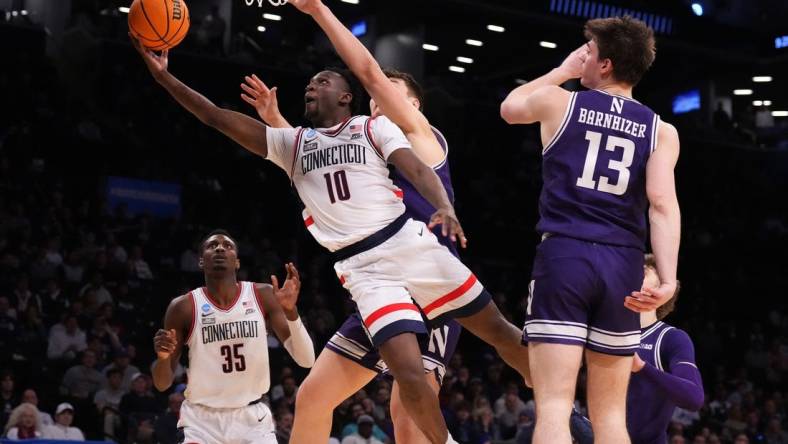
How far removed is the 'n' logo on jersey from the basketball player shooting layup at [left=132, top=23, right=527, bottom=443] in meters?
0.98

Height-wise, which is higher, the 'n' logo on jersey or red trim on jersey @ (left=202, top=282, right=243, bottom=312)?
the 'n' logo on jersey

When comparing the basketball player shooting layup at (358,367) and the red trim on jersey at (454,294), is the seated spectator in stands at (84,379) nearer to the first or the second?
the basketball player shooting layup at (358,367)

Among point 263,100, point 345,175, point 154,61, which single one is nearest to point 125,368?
point 263,100

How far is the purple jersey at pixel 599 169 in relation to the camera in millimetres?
4863

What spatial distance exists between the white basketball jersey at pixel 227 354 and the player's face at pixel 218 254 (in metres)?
0.22

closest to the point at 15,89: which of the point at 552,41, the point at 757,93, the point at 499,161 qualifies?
the point at 499,161

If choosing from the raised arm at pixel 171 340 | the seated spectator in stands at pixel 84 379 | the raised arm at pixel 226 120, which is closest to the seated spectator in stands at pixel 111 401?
the seated spectator in stands at pixel 84 379

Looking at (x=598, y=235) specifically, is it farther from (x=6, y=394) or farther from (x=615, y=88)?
(x=6, y=394)

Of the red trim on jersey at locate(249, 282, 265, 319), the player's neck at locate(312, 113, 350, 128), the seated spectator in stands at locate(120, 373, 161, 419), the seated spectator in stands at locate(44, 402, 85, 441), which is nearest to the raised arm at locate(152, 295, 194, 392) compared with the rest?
the red trim on jersey at locate(249, 282, 265, 319)

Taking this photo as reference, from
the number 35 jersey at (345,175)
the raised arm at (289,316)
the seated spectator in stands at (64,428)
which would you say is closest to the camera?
the number 35 jersey at (345,175)

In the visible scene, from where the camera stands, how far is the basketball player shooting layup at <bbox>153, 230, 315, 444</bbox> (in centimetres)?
723

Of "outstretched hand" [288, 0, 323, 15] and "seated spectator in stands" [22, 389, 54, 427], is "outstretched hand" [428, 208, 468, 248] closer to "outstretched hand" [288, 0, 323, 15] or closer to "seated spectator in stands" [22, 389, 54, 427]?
"outstretched hand" [288, 0, 323, 15]

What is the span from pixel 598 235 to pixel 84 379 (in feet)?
31.3

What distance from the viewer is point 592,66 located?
509 centimetres
